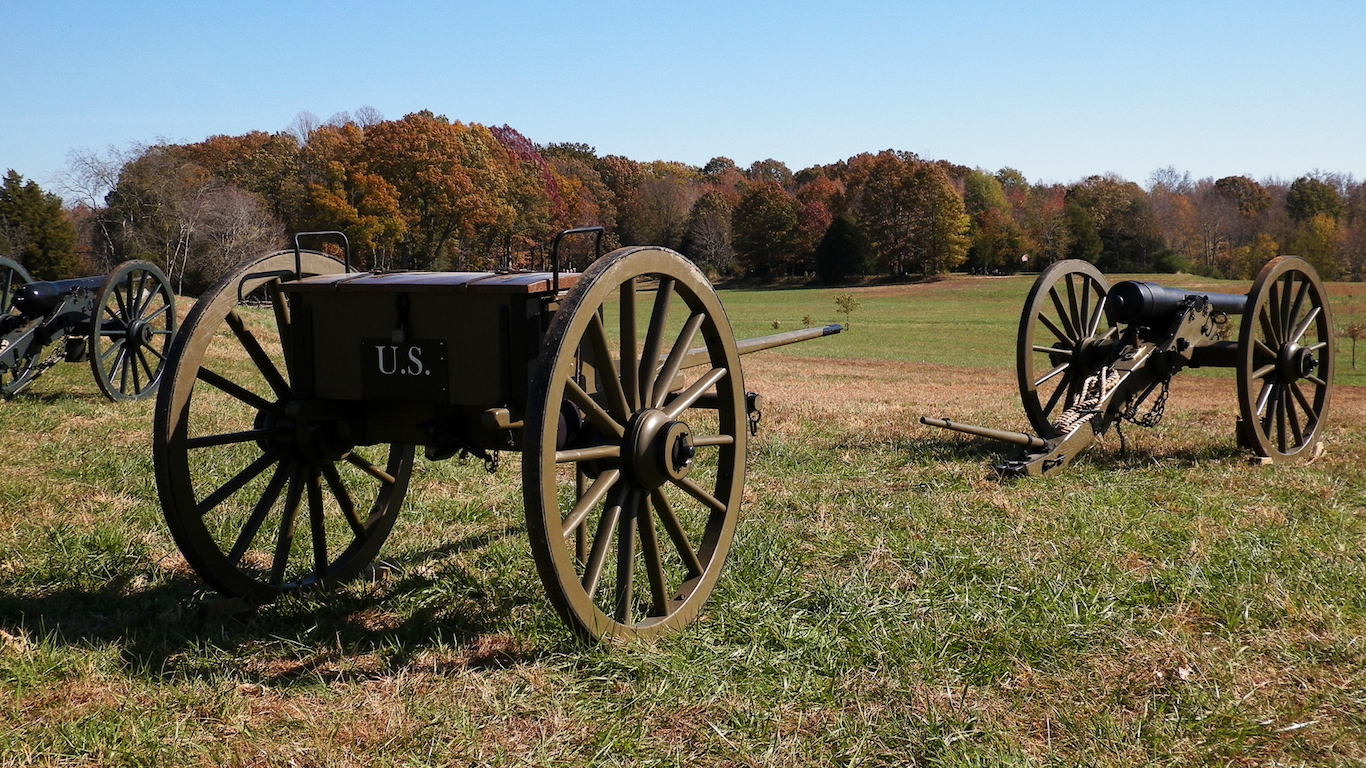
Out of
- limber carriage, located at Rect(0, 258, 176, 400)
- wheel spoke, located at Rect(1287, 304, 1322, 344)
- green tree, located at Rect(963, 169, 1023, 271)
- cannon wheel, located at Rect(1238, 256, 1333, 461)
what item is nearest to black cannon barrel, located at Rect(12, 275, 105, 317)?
limber carriage, located at Rect(0, 258, 176, 400)

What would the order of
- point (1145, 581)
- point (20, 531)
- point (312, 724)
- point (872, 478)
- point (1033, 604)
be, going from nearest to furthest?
point (312, 724)
point (1033, 604)
point (1145, 581)
point (20, 531)
point (872, 478)

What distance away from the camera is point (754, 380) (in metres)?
17.8

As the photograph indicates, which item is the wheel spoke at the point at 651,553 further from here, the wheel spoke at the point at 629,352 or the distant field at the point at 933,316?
the distant field at the point at 933,316

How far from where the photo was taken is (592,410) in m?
3.70

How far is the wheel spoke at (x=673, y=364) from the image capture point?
165 inches

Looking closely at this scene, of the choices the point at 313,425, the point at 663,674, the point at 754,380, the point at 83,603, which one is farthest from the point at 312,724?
the point at 754,380

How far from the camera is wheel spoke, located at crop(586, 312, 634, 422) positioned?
12.2 feet

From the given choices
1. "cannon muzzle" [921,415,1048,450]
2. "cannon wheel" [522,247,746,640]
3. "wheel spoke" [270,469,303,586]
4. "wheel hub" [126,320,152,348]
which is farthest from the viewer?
"wheel hub" [126,320,152,348]

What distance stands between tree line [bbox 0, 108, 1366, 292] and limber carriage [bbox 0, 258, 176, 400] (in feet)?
48.6

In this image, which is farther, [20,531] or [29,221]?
[29,221]

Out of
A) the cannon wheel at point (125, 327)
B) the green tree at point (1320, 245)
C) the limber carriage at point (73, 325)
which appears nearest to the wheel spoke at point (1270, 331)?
the cannon wheel at point (125, 327)

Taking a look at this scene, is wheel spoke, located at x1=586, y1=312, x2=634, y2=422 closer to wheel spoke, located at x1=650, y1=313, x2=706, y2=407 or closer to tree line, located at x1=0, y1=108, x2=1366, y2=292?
wheel spoke, located at x1=650, y1=313, x2=706, y2=407

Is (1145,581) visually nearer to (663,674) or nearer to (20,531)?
(663,674)

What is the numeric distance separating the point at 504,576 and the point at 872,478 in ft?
11.1
